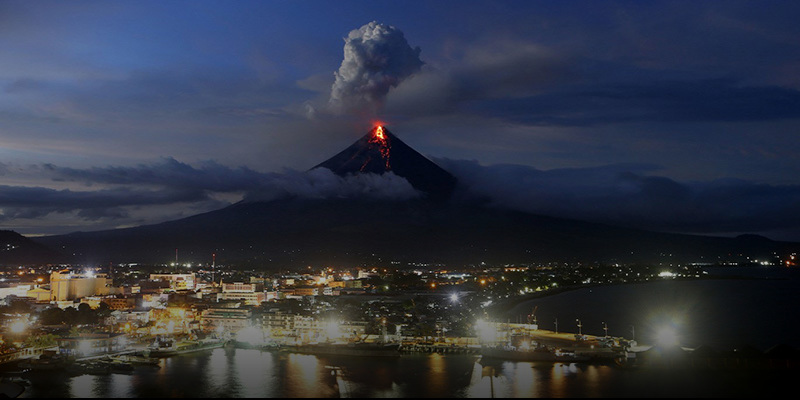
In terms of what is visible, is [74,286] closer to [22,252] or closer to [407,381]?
[407,381]

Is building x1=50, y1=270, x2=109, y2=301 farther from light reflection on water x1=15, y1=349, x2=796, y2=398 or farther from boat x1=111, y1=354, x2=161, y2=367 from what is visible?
light reflection on water x1=15, y1=349, x2=796, y2=398

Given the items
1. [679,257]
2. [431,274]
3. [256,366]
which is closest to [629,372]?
[256,366]

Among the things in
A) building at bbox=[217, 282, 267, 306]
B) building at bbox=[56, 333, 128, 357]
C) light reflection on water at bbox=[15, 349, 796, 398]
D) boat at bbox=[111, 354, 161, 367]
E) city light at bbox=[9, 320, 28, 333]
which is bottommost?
light reflection on water at bbox=[15, 349, 796, 398]

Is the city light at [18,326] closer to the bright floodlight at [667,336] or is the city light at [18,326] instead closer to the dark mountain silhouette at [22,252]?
the bright floodlight at [667,336]

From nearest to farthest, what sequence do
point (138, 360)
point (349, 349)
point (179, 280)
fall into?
point (138, 360) < point (349, 349) < point (179, 280)

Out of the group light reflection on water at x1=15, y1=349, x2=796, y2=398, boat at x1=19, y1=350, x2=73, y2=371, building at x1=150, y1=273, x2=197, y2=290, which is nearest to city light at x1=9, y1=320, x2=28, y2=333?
boat at x1=19, y1=350, x2=73, y2=371

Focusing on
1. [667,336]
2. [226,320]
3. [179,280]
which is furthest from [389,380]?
[179,280]
